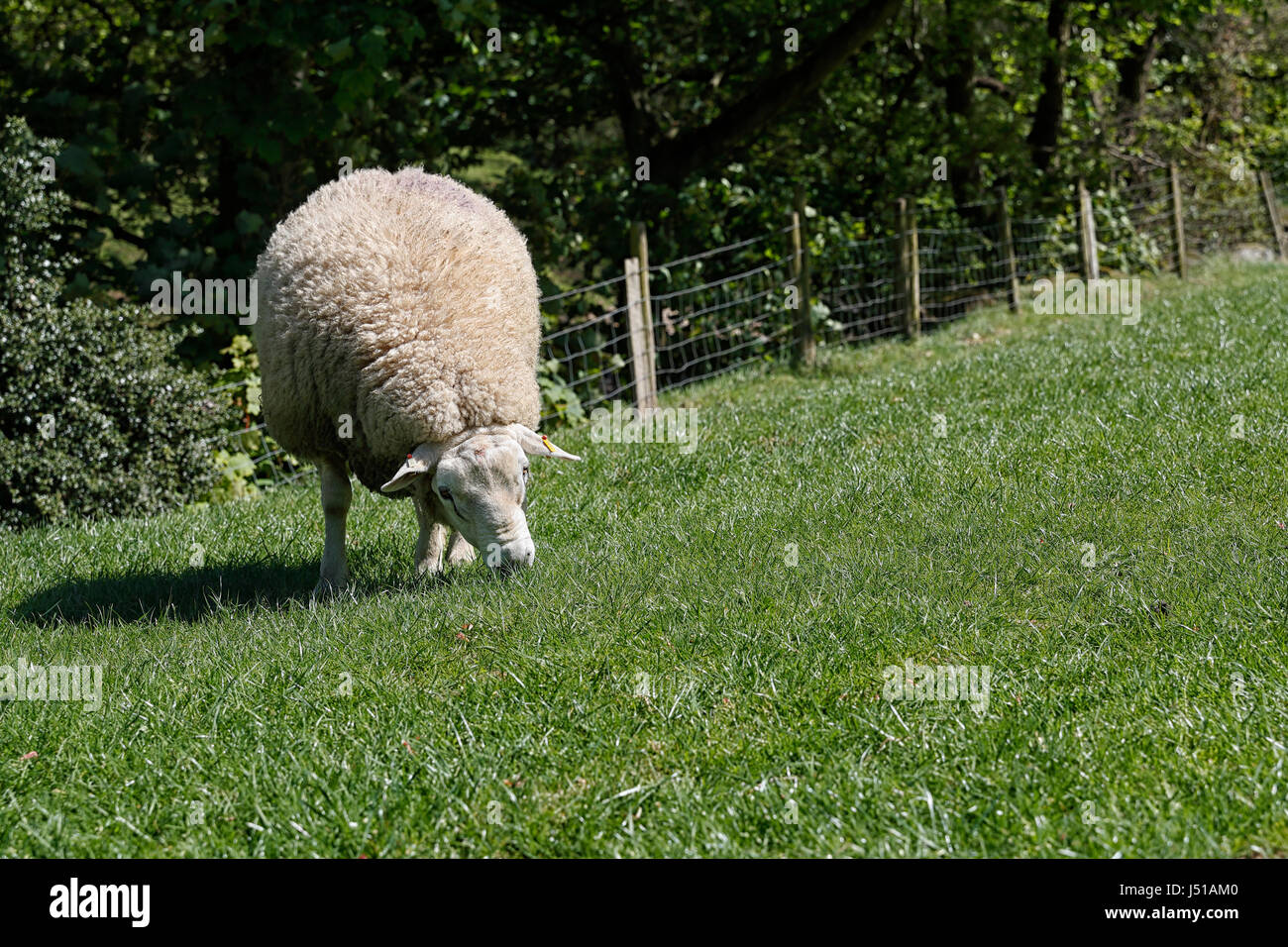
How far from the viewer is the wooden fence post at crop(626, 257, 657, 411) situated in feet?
33.8

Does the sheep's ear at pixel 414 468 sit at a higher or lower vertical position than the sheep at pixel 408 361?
lower

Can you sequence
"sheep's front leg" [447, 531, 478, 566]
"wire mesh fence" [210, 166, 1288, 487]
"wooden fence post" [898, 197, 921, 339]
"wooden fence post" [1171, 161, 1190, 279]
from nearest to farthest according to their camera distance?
"sheep's front leg" [447, 531, 478, 566]
"wire mesh fence" [210, 166, 1288, 487]
"wooden fence post" [898, 197, 921, 339]
"wooden fence post" [1171, 161, 1190, 279]

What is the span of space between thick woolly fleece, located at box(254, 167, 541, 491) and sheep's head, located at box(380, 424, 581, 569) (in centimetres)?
13

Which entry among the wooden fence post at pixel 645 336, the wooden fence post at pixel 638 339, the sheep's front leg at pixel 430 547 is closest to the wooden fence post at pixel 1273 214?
the wooden fence post at pixel 645 336

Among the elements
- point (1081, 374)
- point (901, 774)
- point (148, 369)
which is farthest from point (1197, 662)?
point (148, 369)

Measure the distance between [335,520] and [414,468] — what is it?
3.12 feet

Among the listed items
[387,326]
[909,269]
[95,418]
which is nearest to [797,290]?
[909,269]

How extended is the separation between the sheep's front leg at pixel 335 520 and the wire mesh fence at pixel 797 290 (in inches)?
114

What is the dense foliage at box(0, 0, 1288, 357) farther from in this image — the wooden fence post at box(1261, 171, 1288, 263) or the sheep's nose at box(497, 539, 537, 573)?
the sheep's nose at box(497, 539, 537, 573)

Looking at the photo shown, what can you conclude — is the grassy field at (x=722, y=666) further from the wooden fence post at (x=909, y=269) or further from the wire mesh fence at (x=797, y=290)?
the wooden fence post at (x=909, y=269)

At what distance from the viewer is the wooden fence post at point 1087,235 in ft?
53.2

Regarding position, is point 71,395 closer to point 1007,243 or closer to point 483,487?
point 483,487

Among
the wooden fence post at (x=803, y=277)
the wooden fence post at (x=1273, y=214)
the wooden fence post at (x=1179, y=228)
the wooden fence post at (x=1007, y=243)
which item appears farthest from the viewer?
the wooden fence post at (x=1273, y=214)

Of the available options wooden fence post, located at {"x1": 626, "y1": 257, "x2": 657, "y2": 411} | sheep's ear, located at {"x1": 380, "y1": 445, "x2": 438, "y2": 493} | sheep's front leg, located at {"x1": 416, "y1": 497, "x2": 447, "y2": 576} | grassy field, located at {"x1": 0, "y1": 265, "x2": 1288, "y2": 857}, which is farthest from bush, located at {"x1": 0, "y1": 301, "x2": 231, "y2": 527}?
sheep's ear, located at {"x1": 380, "y1": 445, "x2": 438, "y2": 493}
